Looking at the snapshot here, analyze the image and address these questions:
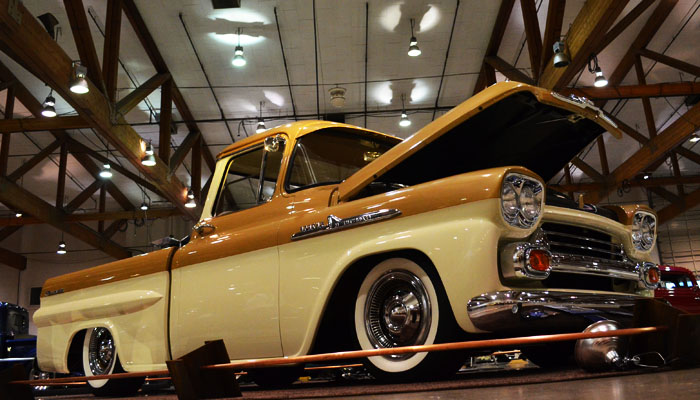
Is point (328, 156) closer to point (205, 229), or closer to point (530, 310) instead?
point (205, 229)

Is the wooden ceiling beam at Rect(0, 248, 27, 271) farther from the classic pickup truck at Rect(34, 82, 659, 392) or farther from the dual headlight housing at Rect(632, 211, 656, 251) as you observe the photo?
the dual headlight housing at Rect(632, 211, 656, 251)

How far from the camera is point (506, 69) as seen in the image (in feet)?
45.1

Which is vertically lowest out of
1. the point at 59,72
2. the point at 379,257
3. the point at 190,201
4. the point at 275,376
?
the point at 275,376

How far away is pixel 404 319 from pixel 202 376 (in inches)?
39.9

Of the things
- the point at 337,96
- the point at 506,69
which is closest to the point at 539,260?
the point at 506,69

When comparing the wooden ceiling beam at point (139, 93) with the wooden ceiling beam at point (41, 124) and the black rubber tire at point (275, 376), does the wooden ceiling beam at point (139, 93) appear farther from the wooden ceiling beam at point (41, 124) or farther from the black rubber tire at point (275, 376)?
the black rubber tire at point (275, 376)

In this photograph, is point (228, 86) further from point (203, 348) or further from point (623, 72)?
point (203, 348)

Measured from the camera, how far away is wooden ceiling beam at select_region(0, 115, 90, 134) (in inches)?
490

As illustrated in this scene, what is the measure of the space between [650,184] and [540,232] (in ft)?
64.7

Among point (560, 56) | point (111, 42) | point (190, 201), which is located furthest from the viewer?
point (190, 201)

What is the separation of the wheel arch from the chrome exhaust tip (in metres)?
0.69

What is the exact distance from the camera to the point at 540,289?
9.08 ft

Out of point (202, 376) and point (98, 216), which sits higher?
point (98, 216)

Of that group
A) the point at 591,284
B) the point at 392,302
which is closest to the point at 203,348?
the point at 392,302
